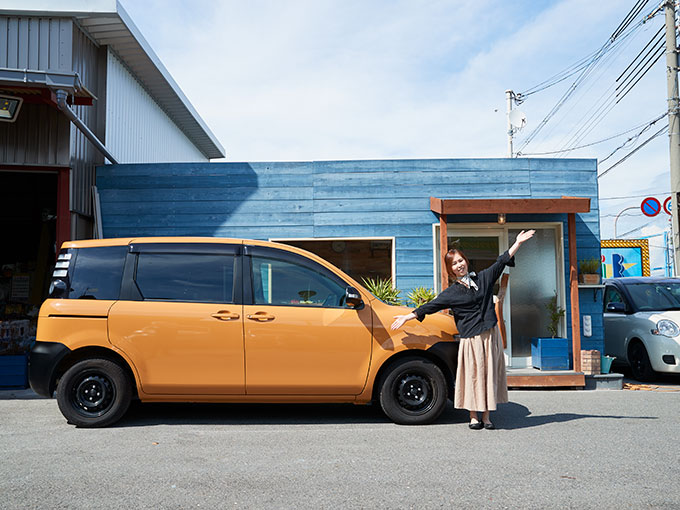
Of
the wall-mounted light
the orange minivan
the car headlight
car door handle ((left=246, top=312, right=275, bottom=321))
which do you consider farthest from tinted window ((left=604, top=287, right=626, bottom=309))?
the wall-mounted light

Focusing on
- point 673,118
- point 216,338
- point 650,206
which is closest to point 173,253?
point 216,338

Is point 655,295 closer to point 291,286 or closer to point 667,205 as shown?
point 667,205

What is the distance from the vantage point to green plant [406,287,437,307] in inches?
368

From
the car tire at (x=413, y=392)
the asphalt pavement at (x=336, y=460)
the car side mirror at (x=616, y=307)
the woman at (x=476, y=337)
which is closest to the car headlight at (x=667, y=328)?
the car side mirror at (x=616, y=307)

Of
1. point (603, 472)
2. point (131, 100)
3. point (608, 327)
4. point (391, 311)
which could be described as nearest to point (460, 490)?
point (603, 472)

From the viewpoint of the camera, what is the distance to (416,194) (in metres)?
10.2

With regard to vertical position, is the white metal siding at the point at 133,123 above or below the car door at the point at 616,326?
above

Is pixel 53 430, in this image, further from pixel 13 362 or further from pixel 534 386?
pixel 534 386

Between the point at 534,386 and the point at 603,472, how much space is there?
4347mm

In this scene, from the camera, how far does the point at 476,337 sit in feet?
20.1

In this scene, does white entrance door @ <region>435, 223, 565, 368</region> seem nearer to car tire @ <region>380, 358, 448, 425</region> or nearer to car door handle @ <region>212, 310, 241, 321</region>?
car tire @ <region>380, 358, 448, 425</region>

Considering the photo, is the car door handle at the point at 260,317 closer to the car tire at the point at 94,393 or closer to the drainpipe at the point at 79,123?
the car tire at the point at 94,393

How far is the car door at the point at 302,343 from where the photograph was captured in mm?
6113

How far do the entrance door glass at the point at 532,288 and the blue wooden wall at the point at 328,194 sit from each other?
14.9 inches
